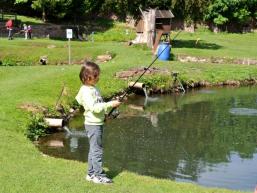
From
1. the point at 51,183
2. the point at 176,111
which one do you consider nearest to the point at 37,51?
the point at 176,111

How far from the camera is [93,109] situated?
488 inches

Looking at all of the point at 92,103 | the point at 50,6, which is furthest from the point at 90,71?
the point at 50,6

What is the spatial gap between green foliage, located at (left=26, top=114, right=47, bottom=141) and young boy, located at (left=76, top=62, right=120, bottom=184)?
28.9ft

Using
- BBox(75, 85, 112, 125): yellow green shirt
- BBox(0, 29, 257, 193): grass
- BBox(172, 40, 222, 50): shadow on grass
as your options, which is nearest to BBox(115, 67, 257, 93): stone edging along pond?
BBox(0, 29, 257, 193): grass

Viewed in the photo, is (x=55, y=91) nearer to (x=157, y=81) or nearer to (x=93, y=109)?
(x=157, y=81)

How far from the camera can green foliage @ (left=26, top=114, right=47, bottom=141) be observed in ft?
70.7

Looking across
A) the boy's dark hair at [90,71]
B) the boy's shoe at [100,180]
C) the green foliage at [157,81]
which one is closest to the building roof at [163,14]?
the green foliage at [157,81]

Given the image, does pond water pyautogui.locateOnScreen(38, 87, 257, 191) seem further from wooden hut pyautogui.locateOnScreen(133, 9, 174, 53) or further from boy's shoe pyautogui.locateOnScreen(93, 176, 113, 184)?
wooden hut pyautogui.locateOnScreen(133, 9, 174, 53)

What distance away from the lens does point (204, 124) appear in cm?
2645

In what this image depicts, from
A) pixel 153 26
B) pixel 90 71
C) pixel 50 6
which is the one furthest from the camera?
pixel 50 6

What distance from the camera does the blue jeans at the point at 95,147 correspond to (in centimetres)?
1270

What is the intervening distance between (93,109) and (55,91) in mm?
15698

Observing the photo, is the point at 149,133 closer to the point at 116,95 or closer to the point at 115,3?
the point at 116,95

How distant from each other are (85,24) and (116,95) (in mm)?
42971
